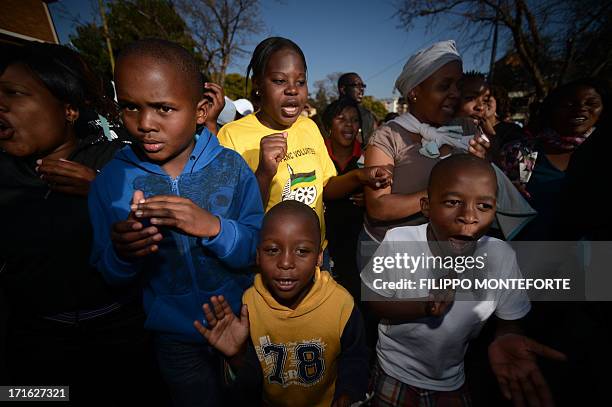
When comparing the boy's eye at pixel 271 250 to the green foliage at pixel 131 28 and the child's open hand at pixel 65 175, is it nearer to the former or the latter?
the child's open hand at pixel 65 175

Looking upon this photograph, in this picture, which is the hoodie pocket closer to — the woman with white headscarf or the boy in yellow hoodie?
the boy in yellow hoodie

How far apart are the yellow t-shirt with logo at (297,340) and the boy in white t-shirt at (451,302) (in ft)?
0.80

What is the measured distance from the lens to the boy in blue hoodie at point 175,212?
1162mm

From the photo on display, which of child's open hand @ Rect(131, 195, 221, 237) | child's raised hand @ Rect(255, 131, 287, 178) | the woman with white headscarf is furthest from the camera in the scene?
the woman with white headscarf

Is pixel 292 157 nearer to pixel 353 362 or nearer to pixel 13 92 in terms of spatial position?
pixel 353 362

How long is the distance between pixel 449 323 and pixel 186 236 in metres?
1.39

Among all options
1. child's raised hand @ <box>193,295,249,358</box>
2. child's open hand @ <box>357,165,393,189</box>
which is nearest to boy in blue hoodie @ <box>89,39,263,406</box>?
child's raised hand @ <box>193,295,249,358</box>

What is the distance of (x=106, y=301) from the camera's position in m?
1.50

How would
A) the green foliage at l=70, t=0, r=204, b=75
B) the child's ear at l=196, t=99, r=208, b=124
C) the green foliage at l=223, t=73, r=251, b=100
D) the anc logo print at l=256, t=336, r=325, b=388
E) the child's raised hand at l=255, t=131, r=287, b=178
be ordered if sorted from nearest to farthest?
the child's ear at l=196, t=99, r=208, b=124
the anc logo print at l=256, t=336, r=325, b=388
the child's raised hand at l=255, t=131, r=287, b=178
the green foliage at l=70, t=0, r=204, b=75
the green foliage at l=223, t=73, r=251, b=100

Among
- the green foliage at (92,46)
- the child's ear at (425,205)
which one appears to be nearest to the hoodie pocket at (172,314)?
the child's ear at (425,205)

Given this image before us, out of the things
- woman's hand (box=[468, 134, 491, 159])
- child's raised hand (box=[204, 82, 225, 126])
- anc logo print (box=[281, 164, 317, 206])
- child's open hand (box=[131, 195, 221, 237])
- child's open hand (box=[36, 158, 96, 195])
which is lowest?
child's open hand (box=[131, 195, 221, 237])

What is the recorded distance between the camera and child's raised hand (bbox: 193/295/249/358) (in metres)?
1.30

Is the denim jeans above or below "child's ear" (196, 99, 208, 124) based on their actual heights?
below

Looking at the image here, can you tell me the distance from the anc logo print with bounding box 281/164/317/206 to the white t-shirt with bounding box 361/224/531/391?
70 centimetres
